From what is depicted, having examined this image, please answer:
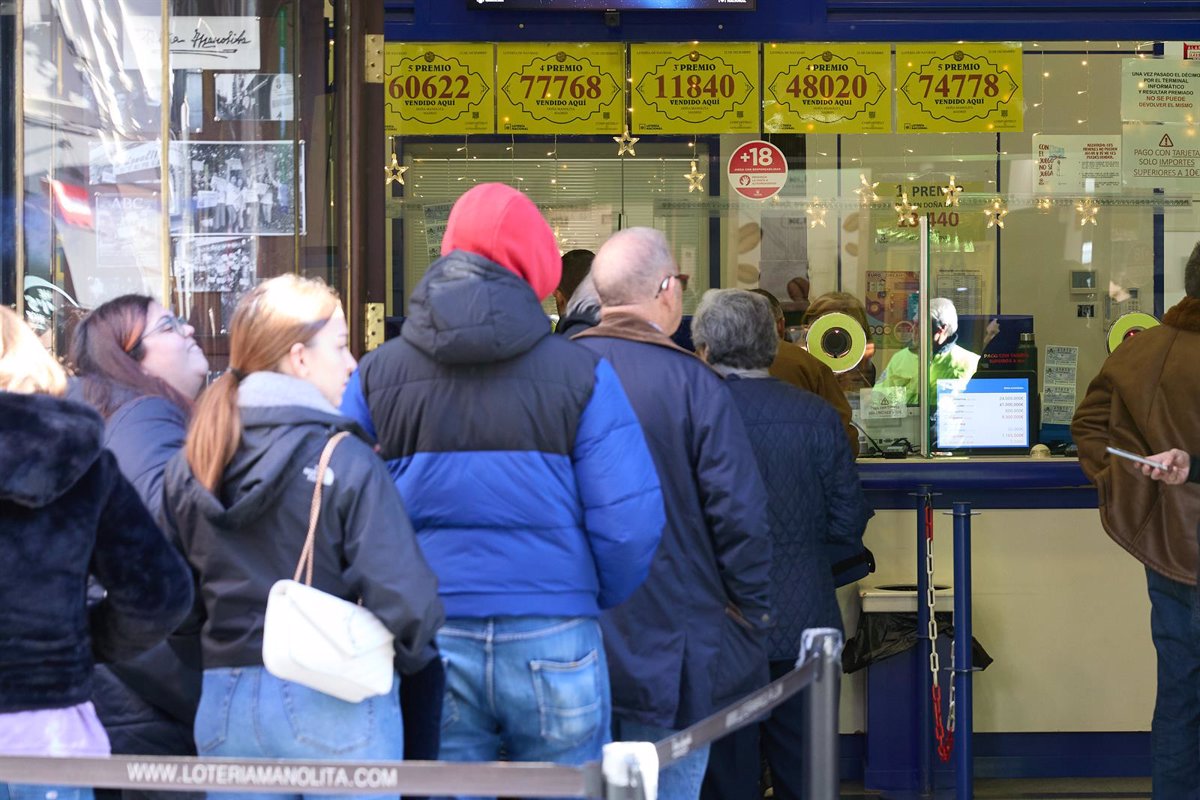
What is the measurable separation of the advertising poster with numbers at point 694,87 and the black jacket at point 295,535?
4892 millimetres

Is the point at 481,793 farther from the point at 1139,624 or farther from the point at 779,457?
the point at 1139,624

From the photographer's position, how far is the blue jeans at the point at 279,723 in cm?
247

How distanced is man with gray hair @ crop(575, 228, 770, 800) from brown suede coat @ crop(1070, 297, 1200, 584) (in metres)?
1.50

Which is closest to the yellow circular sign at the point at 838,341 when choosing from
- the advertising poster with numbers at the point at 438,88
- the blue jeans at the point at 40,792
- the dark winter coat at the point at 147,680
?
the advertising poster with numbers at the point at 438,88

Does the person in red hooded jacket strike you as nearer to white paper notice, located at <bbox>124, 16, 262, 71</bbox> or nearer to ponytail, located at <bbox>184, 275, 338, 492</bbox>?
ponytail, located at <bbox>184, 275, 338, 492</bbox>

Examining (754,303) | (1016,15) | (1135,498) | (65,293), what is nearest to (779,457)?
(754,303)

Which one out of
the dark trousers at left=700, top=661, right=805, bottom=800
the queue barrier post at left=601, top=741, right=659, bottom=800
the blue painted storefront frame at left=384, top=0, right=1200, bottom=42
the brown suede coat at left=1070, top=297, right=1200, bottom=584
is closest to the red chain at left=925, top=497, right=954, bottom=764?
the brown suede coat at left=1070, top=297, right=1200, bottom=584

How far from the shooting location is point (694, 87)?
286 inches

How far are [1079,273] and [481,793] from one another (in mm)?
6993

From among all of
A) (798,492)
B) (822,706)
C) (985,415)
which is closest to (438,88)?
(985,415)

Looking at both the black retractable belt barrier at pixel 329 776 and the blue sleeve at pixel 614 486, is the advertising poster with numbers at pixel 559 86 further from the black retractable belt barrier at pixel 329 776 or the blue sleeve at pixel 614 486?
the black retractable belt barrier at pixel 329 776

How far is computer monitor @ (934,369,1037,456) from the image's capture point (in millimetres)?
5973

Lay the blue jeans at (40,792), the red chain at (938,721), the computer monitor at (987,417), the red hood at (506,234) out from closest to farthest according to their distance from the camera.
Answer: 1. the blue jeans at (40,792)
2. the red hood at (506,234)
3. the red chain at (938,721)
4. the computer monitor at (987,417)

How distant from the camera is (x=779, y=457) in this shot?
415 cm
